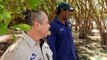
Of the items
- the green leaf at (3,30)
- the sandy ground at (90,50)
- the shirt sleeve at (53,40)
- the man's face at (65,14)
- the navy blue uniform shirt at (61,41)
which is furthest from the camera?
the sandy ground at (90,50)

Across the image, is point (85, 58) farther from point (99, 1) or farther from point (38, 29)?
point (38, 29)

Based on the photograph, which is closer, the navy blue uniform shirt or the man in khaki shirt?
the man in khaki shirt

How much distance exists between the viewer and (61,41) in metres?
5.13

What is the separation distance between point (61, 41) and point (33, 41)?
235 centimetres

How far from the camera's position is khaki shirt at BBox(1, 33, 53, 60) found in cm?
265

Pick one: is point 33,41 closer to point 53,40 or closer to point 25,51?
point 25,51

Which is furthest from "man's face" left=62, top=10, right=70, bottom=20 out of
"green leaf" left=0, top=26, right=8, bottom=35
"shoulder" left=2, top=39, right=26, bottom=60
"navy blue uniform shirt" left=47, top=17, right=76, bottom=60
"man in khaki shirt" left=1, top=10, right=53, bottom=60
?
"green leaf" left=0, top=26, right=8, bottom=35

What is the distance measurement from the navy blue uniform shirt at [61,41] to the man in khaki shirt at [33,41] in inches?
83.1

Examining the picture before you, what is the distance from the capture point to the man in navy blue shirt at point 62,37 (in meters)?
5.10

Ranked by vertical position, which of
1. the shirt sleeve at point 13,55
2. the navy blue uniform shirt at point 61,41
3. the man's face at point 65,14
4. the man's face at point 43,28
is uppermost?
the man's face at point 43,28

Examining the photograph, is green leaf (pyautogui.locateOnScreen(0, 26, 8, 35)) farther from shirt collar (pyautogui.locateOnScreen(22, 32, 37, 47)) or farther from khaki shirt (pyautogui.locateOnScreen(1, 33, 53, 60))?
shirt collar (pyautogui.locateOnScreen(22, 32, 37, 47))

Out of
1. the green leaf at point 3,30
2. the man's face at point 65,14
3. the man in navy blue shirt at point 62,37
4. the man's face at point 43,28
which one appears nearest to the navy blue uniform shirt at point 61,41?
the man in navy blue shirt at point 62,37

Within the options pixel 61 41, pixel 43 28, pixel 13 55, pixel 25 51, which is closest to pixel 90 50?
pixel 61 41

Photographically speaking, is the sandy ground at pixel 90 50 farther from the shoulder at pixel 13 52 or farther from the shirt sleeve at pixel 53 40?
Answer: the shoulder at pixel 13 52
